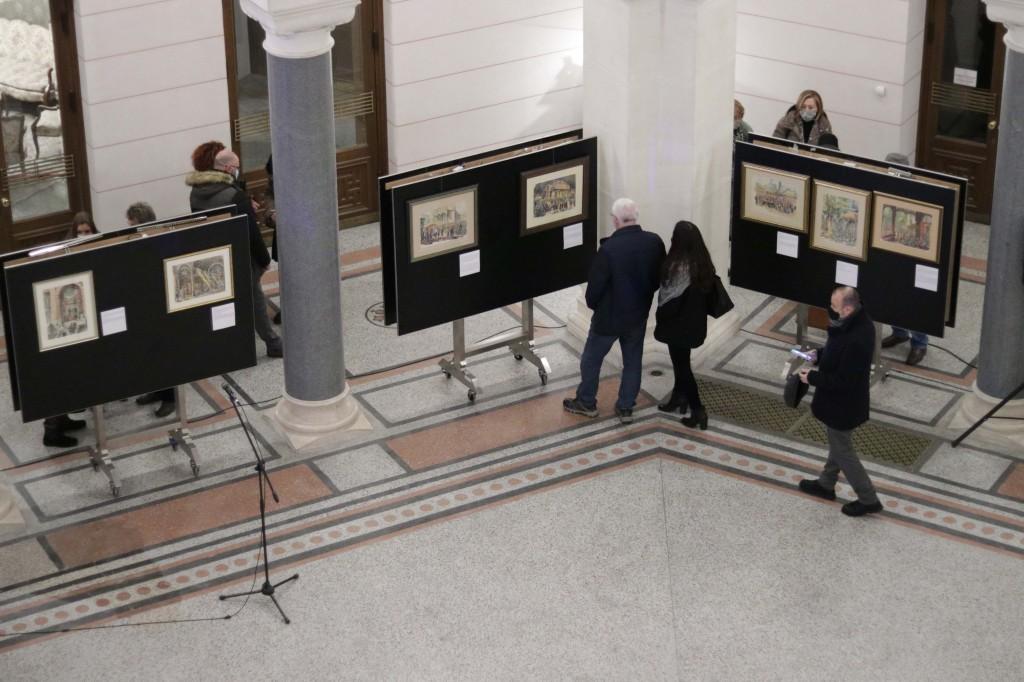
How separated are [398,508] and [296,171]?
6.77 ft

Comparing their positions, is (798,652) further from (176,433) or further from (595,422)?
(176,433)

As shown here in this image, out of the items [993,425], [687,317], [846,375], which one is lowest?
[993,425]

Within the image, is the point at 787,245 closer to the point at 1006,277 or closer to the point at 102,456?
the point at 1006,277

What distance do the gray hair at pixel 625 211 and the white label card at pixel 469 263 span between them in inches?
38.1

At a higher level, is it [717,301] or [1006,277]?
[1006,277]

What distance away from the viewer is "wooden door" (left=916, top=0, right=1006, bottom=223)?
13.0 metres

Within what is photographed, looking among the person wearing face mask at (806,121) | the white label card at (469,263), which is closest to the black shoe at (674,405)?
the white label card at (469,263)

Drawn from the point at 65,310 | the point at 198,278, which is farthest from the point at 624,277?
the point at 65,310

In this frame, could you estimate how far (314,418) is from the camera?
10.4 meters

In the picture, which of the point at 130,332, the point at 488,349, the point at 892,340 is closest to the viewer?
the point at 130,332

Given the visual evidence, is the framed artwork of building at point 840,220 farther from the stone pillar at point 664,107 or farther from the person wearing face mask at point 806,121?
the person wearing face mask at point 806,121

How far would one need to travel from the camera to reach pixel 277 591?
898cm

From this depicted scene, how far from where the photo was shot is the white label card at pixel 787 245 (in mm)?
10867

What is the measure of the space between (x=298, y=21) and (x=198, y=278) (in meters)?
1.61
